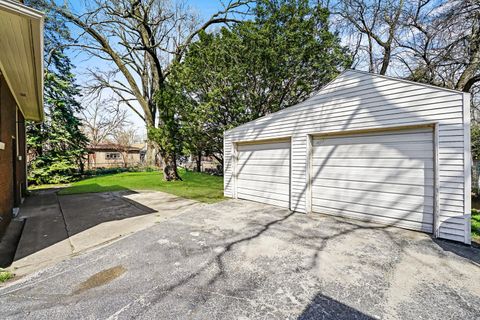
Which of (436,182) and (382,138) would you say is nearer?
(436,182)

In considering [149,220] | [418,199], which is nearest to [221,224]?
[149,220]

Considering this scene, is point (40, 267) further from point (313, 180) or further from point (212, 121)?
point (212, 121)

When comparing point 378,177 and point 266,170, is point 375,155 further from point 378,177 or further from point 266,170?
point 266,170

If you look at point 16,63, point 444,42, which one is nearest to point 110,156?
point 16,63

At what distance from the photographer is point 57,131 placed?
12898mm

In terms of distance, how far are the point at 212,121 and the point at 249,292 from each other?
7.93 metres

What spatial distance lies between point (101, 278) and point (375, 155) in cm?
501

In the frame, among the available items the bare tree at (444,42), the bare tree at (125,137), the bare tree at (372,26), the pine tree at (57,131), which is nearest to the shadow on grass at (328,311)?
the bare tree at (444,42)

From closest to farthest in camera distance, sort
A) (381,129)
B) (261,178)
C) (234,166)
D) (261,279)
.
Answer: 1. (261,279)
2. (381,129)
3. (261,178)
4. (234,166)

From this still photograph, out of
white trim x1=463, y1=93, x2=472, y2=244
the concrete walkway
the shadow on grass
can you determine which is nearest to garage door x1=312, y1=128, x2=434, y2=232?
white trim x1=463, y1=93, x2=472, y2=244

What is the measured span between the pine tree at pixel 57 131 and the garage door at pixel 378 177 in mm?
14421

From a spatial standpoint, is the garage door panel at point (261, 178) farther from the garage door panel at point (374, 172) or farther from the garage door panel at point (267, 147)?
the garage door panel at point (374, 172)

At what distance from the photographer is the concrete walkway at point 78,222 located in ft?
11.1

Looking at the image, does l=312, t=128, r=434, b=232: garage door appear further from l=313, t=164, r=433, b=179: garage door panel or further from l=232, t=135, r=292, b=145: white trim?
l=232, t=135, r=292, b=145: white trim
